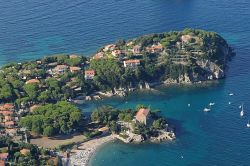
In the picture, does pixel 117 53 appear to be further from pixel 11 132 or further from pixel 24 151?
pixel 24 151

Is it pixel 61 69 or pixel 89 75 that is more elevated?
pixel 61 69

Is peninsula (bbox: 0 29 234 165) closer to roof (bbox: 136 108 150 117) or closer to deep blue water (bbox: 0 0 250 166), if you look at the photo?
roof (bbox: 136 108 150 117)

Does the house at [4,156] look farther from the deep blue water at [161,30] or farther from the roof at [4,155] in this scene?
the deep blue water at [161,30]

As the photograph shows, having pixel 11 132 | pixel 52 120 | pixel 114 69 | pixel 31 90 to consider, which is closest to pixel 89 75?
pixel 114 69

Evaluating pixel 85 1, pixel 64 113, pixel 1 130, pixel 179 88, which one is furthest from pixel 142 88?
pixel 85 1

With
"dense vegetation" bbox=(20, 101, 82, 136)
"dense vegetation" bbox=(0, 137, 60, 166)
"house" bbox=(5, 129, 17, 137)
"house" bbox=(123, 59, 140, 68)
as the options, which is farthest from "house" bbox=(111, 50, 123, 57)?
"dense vegetation" bbox=(0, 137, 60, 166)

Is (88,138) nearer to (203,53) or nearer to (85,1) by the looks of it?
(203,53)

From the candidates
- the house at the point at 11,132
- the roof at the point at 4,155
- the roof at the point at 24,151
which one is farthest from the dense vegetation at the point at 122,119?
the roof at the point at 4,155

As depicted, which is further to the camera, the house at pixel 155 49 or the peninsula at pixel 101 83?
the house at pixel 155 49
